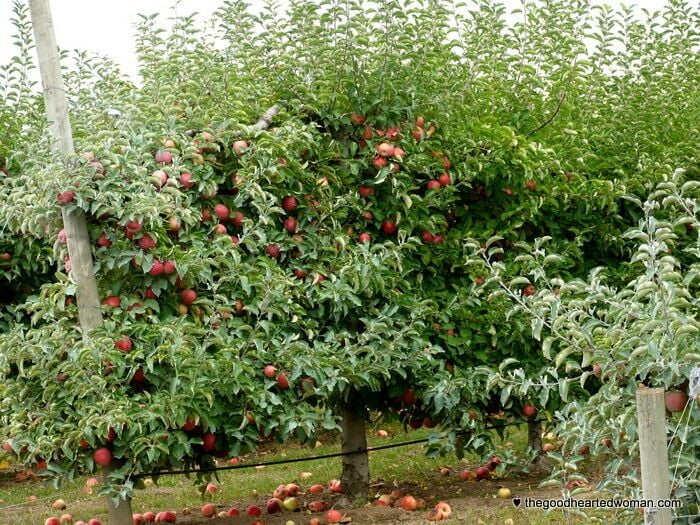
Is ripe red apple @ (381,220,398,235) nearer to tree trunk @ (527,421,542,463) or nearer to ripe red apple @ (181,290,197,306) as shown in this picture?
ripe red apple @ (181,290,197,306)

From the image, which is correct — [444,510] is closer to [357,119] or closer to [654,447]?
[357,119]

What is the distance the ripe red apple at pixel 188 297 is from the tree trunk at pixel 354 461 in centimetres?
147

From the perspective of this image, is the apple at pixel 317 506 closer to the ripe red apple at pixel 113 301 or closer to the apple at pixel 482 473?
the apple at pixel 482 473

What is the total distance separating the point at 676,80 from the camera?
668 centimetres

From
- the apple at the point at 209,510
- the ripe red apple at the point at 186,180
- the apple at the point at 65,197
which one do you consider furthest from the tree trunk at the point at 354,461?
the apple at the point at 65,197

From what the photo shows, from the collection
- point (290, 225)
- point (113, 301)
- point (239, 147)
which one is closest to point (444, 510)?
point (290, 225)

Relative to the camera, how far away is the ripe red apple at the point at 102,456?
4.47 meters

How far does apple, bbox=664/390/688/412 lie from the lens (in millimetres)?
3047

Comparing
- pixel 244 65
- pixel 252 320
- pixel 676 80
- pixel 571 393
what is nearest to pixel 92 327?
pixel 252 320

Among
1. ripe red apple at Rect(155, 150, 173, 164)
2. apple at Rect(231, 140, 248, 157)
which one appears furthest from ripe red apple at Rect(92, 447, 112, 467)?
apple at Rect(231, 140, 248, 157)

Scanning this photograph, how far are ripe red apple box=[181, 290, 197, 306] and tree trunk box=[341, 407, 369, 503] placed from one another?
58.0 inches

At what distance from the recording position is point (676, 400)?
3.05m

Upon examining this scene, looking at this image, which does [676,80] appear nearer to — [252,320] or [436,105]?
[436,105]

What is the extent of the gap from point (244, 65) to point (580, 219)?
89.3 inches
